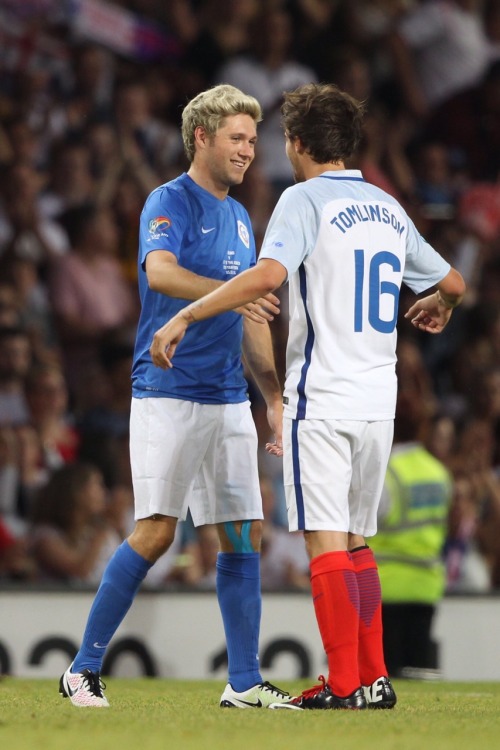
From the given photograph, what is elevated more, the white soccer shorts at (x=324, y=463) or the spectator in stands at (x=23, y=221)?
the spectator in stands at (x=23, y=221)

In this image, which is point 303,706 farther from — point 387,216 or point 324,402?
point 387,216

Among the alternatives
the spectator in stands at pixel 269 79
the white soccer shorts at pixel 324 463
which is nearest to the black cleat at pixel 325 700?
the white soccer shorts at pixel 324 463

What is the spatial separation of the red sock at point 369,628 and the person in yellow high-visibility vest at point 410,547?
7.02 feet

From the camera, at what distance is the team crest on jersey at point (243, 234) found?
5461mm

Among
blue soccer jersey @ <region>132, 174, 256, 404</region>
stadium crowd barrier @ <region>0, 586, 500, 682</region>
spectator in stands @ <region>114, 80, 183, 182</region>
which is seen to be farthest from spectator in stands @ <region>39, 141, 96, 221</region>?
blue soccer jersey @ <region>132, 174, 256, 404</region>

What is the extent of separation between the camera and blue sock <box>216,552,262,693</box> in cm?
526

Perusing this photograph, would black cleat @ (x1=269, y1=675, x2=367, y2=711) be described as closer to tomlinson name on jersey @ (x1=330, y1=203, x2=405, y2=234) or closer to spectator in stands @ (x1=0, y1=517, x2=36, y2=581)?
tomlinson name on jersey @ (x1=330, y1=203, x2=405, y2=234)

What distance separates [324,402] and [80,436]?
183 inches

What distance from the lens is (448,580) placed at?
30.8 ft

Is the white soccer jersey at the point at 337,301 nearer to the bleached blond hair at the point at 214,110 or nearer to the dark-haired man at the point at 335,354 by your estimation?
the dark-haired man at the point at 335,354

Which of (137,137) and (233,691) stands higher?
(137,137)

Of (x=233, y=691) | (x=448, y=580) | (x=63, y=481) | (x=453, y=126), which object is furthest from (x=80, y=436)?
(x=453, y=126)

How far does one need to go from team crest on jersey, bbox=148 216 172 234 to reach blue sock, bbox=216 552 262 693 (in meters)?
1.19

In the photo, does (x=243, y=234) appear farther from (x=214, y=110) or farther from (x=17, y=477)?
(x=17, y=477)
